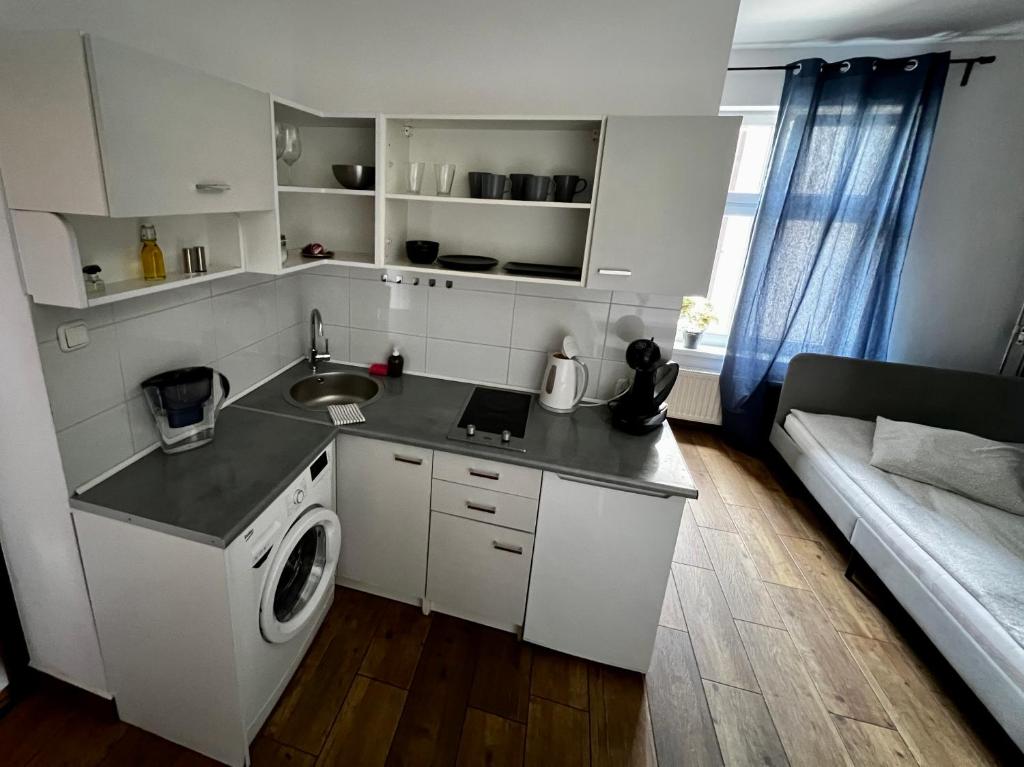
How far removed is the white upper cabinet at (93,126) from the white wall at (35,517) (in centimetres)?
17

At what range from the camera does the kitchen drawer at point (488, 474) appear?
67.4 inches

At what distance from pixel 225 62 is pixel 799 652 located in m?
3.13

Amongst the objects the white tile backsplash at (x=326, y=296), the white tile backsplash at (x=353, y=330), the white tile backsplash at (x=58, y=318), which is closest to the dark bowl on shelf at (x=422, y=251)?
the white tile backsplash at (x=353, y=330)

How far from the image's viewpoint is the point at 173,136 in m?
1.18

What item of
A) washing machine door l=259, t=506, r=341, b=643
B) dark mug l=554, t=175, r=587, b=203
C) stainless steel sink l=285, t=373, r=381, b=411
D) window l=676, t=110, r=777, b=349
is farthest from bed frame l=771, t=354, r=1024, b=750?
stainless steel sink l=285, t=373, r=381, b=411

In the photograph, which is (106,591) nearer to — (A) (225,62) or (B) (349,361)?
(B) (349,361)

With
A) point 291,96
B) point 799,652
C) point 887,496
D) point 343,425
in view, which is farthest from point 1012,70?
point 343,425

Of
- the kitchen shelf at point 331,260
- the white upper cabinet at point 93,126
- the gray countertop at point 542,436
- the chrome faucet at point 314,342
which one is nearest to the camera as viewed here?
the white upper cabinet at point 93,126

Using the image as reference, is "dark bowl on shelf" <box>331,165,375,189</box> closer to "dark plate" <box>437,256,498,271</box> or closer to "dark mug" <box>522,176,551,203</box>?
"dark plate" <box>437,256,498,271</box>

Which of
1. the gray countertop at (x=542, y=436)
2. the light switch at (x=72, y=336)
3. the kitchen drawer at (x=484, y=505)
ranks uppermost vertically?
the light switch at (x=72, y=336)

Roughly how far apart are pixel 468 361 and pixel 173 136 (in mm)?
1345

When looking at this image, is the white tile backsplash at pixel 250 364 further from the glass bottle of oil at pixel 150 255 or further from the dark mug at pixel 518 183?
the dark mug at pixel 518 183

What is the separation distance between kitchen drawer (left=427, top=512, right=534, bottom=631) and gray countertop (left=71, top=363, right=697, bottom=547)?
1.04 ft

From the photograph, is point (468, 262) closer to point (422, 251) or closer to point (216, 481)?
point (422, 251)
